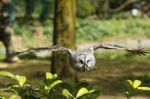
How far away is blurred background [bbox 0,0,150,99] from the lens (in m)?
9.15

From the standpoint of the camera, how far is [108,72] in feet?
37.6

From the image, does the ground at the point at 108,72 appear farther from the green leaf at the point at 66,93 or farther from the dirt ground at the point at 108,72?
the green leaf at the point at 66,93

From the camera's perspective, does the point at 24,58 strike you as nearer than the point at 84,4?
Yes

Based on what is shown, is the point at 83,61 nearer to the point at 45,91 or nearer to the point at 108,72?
the point at 45,91

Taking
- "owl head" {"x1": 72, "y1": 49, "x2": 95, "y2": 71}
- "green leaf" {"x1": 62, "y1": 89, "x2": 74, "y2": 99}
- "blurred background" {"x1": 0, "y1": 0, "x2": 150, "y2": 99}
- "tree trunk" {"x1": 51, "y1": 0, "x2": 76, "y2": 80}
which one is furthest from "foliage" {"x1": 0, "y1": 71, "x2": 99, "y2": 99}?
"tree trunk" {"x1": 51, "y1": 0, "x2": 76, "y2": 80}

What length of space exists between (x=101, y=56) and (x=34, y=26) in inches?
188

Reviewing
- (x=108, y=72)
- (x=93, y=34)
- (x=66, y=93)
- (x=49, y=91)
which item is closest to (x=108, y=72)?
(x=108, y=72)

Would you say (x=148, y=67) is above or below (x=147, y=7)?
below

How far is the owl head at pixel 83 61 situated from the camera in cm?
375

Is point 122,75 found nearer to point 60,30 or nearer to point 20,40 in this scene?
point 60,30

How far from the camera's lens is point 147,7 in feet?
73.9

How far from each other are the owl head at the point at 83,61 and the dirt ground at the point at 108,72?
4.94 m

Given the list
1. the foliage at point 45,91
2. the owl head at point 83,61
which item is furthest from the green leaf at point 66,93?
the owl head at point 83,61

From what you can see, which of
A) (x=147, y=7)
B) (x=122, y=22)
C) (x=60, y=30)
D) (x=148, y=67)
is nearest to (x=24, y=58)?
(x=148, y=67)
